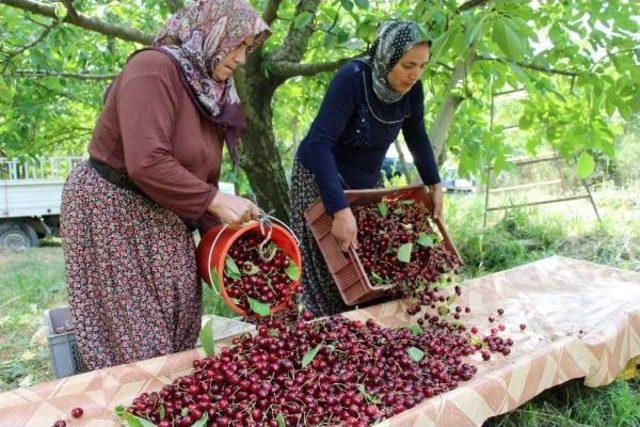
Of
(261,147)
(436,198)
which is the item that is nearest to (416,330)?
(436,198)

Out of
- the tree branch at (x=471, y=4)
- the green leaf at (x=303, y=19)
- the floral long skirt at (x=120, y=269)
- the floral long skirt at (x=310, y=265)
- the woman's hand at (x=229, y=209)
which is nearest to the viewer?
the woman's hand at (x=229, y=209)

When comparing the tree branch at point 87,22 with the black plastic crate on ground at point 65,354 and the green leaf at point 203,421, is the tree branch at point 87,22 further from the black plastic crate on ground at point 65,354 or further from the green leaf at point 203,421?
the green leaf at point 203,421

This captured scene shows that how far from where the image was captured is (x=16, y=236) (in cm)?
854

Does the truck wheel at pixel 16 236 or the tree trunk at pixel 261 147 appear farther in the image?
the truck wheel at pixel 16 236

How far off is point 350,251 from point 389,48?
Answer: 849 mm

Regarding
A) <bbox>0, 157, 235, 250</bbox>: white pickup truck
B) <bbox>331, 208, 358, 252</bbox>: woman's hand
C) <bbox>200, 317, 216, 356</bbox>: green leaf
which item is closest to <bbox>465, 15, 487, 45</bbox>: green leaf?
<bbox>331, 208, 358, 252</bbox>: woman's hand

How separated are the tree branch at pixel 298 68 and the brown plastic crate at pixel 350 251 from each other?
1.13 m

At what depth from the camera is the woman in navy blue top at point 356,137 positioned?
229 centimetres

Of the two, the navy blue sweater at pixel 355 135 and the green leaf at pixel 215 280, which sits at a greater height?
the navy blue sweater at pixel 355 135

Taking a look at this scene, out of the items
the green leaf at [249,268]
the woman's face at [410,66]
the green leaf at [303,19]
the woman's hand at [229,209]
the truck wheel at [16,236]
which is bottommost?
the truck wheel at [16,236]

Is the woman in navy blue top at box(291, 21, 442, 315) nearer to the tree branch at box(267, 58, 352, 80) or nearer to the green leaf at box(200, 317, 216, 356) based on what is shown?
the green leaf at box(200, 317, 216, 356)

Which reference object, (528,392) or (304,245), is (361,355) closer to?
(528,392)

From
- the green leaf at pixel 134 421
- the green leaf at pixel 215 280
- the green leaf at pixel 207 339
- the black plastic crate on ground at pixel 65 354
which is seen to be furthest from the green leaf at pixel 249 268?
the black plastic crate on ground at pixel 65 354

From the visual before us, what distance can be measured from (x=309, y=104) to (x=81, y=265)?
3.94 metres
